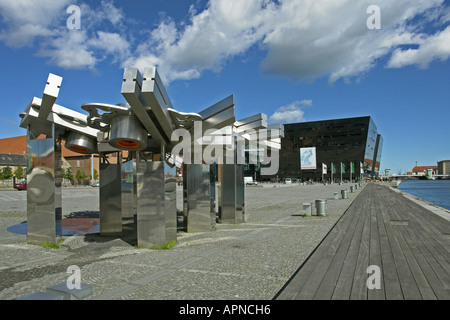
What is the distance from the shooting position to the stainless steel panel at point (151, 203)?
8.45 m

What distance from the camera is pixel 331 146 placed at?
381 feet

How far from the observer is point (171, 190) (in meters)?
9.12

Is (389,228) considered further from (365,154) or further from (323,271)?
(365,154)

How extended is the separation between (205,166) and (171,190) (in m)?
2.92

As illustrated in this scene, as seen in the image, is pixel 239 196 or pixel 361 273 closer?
pixel 361 273

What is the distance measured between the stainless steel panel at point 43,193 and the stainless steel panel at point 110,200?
1832 millimetres

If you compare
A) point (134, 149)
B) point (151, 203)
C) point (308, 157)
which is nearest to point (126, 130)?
point (134, 149)

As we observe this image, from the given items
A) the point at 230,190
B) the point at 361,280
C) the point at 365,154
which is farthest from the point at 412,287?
the point at 365,154

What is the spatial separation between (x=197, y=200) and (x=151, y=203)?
336 centimetres

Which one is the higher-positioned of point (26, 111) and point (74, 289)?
point (26, 111)

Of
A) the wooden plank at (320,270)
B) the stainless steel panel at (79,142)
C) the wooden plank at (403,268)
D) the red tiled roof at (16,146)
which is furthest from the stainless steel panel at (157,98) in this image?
the red tiled roof at (16,146)

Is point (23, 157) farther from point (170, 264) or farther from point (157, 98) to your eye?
point (170, 264)

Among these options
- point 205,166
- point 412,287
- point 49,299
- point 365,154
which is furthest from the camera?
point 365,154

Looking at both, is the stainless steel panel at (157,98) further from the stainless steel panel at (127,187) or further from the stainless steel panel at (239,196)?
the stainless steel panel at (239,196)
